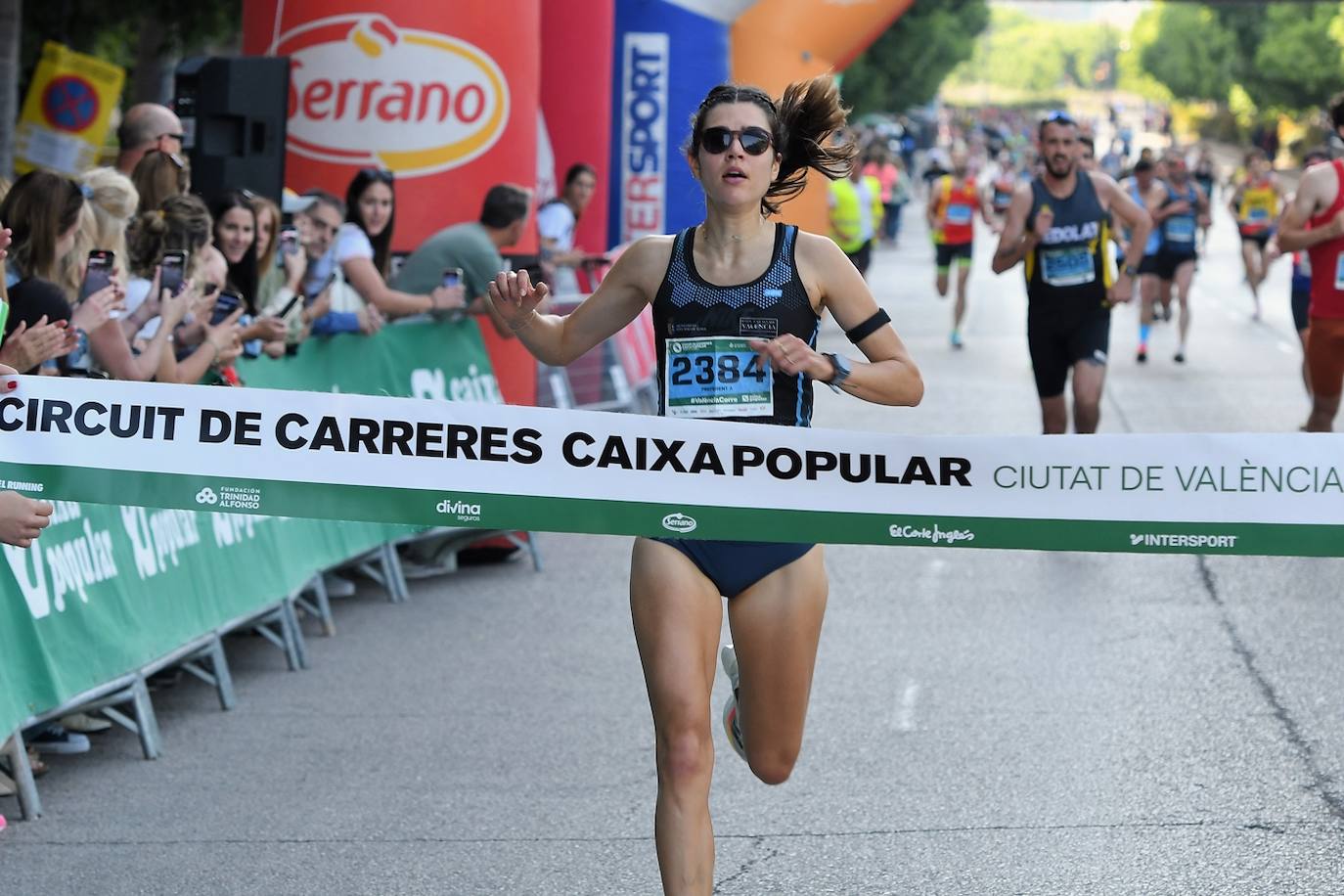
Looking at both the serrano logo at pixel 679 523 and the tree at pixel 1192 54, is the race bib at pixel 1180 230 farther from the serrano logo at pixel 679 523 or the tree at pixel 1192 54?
Answer: the tree at pixel 1192 54

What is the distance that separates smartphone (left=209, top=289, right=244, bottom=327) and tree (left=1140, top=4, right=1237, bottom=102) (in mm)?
92890

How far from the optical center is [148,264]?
827cm

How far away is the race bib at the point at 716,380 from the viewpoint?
4.80m

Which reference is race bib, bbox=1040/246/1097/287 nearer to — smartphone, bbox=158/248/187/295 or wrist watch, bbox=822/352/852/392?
smartphone, bbox=158/248/187/295

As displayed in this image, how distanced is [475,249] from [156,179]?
5.99ft

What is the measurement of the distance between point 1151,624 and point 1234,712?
159 centimetres

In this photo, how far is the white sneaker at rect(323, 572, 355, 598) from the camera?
384 inches

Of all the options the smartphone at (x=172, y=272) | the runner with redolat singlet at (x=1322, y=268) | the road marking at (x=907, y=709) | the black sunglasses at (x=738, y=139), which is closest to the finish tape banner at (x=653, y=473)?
the black sunglasses at (x=738, y=139)

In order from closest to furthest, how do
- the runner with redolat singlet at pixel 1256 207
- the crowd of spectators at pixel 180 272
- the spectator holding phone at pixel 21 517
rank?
the spectator holding phone at pixel 21 517, the crowd of spectators at pixel 180 272, the runner with redolat singlet at pixel 1256 207

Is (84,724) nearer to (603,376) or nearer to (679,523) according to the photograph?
(679,523)

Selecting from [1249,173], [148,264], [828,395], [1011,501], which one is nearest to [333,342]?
[148,264]

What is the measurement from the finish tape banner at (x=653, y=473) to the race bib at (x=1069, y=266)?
6233 mm

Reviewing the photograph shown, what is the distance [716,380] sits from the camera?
4.85m

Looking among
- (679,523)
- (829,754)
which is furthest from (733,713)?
(829,754)
